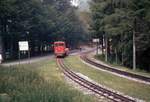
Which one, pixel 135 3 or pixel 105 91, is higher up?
pixel 135 3

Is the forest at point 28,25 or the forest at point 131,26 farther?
the forest at point 28,25

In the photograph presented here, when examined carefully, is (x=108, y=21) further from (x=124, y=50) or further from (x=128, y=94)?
(x=128, y=94)

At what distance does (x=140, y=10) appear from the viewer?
36.2m

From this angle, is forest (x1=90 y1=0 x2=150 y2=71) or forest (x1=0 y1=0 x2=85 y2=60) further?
forest (x1=0 y1=0 x2=85 y2=60)

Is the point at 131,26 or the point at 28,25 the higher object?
the point at 28,25

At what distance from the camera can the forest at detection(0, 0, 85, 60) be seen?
2335 inches

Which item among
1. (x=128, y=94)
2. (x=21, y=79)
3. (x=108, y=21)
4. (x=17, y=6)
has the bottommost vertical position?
(x=128, y=94)

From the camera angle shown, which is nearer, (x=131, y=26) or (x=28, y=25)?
(x=131, y=26)

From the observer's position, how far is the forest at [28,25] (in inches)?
2335

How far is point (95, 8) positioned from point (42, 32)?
23597 mm

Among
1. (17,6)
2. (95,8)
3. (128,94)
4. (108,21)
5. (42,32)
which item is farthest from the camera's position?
(42,32)

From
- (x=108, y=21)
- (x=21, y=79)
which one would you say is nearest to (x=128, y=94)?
(x=21, y=79)

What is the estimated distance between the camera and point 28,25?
6331cm

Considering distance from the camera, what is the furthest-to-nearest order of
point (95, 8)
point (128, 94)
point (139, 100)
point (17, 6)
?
1. point (17, 6)
2. point (95, 8)
3. point (128, 94)
4. point (139, 100)
